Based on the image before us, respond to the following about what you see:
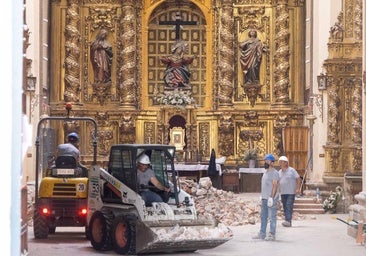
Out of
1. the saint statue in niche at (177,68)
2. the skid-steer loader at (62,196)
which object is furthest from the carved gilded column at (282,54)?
the skid-steer loader at (62,196)

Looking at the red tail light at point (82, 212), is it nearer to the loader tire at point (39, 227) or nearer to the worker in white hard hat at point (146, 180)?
the loader tire at point (39, 227)

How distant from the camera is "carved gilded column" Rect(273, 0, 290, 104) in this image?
32031 millimetres

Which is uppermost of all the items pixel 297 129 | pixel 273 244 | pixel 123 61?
pixel 123 61

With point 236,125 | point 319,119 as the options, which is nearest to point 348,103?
point 319,119

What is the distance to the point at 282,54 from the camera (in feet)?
105

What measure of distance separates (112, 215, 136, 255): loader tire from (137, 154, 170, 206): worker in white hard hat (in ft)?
1.79

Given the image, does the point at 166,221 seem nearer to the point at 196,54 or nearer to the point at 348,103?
the point at 348,103

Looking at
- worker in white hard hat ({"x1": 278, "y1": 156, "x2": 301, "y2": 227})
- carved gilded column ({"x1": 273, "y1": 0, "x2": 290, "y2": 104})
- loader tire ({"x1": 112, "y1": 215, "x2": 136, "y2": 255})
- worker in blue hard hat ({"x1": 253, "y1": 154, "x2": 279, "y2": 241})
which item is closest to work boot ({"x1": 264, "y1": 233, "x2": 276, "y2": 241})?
worker in blue hard hat ({"x1": 253, "y1": 154, "x2": 279, "y2": 241})

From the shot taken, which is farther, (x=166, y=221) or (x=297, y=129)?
(x=297, y=129)

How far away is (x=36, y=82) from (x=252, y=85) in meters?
8.92

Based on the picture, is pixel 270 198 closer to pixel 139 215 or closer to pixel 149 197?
pixel 149 197

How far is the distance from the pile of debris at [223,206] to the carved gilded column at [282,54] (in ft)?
28.4

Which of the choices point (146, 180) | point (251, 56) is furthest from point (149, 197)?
point (251, 56)

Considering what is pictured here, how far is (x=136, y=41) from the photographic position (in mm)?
32438
